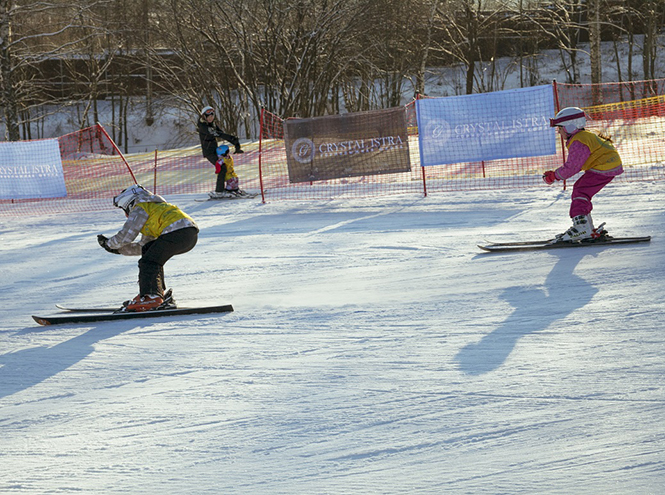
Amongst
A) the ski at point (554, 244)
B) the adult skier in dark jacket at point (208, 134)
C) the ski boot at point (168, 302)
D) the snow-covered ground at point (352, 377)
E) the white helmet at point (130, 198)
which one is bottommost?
the snow-covered ground at point (352, 377)

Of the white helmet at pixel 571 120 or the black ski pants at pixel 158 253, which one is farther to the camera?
the white helmet at pixel 571 120

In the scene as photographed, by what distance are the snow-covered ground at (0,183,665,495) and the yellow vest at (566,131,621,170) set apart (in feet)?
2.73

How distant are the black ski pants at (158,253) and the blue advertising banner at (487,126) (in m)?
6.09

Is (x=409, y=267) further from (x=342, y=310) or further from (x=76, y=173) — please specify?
(x=76, y=173)

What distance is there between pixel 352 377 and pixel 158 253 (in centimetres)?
230

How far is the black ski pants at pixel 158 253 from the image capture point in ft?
19.4

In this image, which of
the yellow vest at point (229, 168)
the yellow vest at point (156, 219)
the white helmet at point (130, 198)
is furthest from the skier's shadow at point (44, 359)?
the yellow vest at point (229, 168)

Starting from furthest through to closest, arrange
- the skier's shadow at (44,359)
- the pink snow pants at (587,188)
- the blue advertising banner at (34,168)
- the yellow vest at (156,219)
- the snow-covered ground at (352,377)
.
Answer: the blue advertising banner at (34,168) → the pink snow pants at (587,188) → the yellow vest at (156,219) → the skier's shadow at (44,359) → the snow-covered ground at (352,377)

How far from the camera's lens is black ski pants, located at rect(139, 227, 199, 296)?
5.91 metres

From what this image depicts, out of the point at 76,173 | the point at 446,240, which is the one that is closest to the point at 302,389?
the point at 446,240

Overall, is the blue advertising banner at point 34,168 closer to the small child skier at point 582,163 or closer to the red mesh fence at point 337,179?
the red mesh fence at point 337,179

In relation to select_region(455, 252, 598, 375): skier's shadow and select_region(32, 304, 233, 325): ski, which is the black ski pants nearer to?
select_region(32, 304, 233, 325): ski

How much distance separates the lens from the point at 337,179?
13531 millimetres

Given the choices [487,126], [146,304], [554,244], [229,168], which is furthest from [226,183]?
[146,304]
